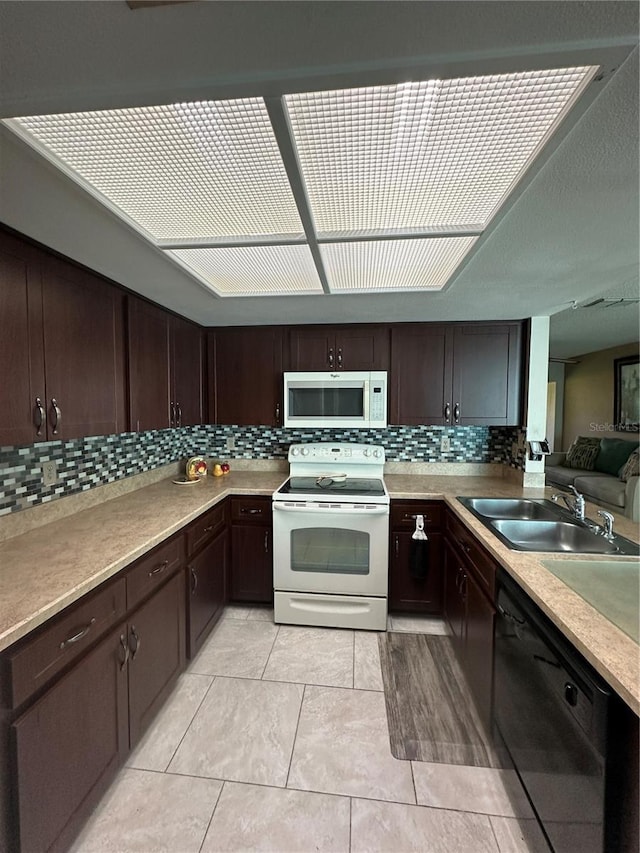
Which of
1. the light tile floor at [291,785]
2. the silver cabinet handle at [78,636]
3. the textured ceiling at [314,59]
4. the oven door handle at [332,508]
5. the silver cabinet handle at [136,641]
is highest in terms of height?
the textured ceiling at [314,59]

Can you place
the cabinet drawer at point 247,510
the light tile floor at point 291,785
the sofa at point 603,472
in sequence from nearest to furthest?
the light tile floor at point 291,785 → the sofa at point 603,472 → the cabinet drawer at point 247,510

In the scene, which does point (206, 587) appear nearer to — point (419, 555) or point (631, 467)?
point (419, 555)

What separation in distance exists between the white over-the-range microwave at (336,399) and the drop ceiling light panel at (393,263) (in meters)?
0.81

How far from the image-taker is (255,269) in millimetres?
1688

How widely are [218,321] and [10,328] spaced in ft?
4.99

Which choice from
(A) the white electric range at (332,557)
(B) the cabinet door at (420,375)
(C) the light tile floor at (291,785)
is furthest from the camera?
(B) the cabinet door at (420,375)

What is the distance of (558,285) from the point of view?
182 cm

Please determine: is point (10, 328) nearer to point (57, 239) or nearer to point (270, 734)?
point (57, 239)

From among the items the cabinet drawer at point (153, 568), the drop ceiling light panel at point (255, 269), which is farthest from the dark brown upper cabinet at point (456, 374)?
the cabinet drawer at point (153, 568)

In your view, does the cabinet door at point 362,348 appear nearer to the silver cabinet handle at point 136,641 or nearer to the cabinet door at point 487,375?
the cabinet door at point 487,375

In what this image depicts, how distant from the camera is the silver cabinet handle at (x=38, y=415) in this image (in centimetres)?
139

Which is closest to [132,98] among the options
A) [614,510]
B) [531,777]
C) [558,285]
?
[558,285]

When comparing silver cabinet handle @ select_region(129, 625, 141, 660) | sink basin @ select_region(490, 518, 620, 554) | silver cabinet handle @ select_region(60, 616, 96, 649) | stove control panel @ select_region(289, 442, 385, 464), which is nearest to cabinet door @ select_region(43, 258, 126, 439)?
silver cabinet handle @ select_region(60, 616, 96, 649)

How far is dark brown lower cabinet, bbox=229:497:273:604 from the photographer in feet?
8.39
